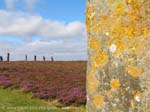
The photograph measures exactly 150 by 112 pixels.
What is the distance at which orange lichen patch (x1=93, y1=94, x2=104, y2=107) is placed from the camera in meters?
4.80

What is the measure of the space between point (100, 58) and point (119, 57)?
250mm

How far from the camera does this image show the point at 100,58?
487cm

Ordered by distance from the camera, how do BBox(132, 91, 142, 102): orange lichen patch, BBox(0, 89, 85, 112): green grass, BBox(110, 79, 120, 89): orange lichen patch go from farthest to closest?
BBox(0, 89, 85, 112): green grass
BBox(110, 79, 120, 89): orange lichen patch
BBox(132, 91, 142, 102): orange lichen patch

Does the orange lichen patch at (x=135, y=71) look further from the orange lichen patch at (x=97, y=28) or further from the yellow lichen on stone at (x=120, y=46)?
the orange lichen patch at (x=97, y=28)

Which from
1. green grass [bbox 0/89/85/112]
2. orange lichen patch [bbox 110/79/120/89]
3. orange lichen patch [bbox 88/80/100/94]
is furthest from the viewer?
green grass [bbox 0/89/85/112]

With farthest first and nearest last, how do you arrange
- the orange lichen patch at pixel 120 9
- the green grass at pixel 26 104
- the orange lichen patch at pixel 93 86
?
the green grass at pixel 26 104
the orange lichen patch at pixel 93 86
the orange lichen patch at pixel 120 9

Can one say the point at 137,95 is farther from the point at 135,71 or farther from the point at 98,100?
the point at 98,100

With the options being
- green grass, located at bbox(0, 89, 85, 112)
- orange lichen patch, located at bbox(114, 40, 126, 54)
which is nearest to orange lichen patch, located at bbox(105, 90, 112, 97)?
orange lichen patch, located at bbox(114, 40, 126, 54)

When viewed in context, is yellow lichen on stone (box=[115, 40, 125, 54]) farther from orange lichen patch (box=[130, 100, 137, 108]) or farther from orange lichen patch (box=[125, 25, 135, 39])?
orange lichen patch (box=[130, 100, 137, 108])

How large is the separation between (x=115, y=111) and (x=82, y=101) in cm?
2216

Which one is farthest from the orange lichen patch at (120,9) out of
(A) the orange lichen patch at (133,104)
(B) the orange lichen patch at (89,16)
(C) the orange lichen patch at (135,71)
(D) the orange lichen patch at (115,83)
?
(A) the orange lichen patch at (133,104)

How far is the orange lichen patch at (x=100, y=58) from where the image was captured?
486cm

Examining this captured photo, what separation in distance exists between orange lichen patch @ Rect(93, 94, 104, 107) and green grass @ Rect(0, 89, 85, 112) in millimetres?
17231

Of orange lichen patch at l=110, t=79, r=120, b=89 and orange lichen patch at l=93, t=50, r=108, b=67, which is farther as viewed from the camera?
orange lichen patch at l=93, t=50, r=108, b=67
